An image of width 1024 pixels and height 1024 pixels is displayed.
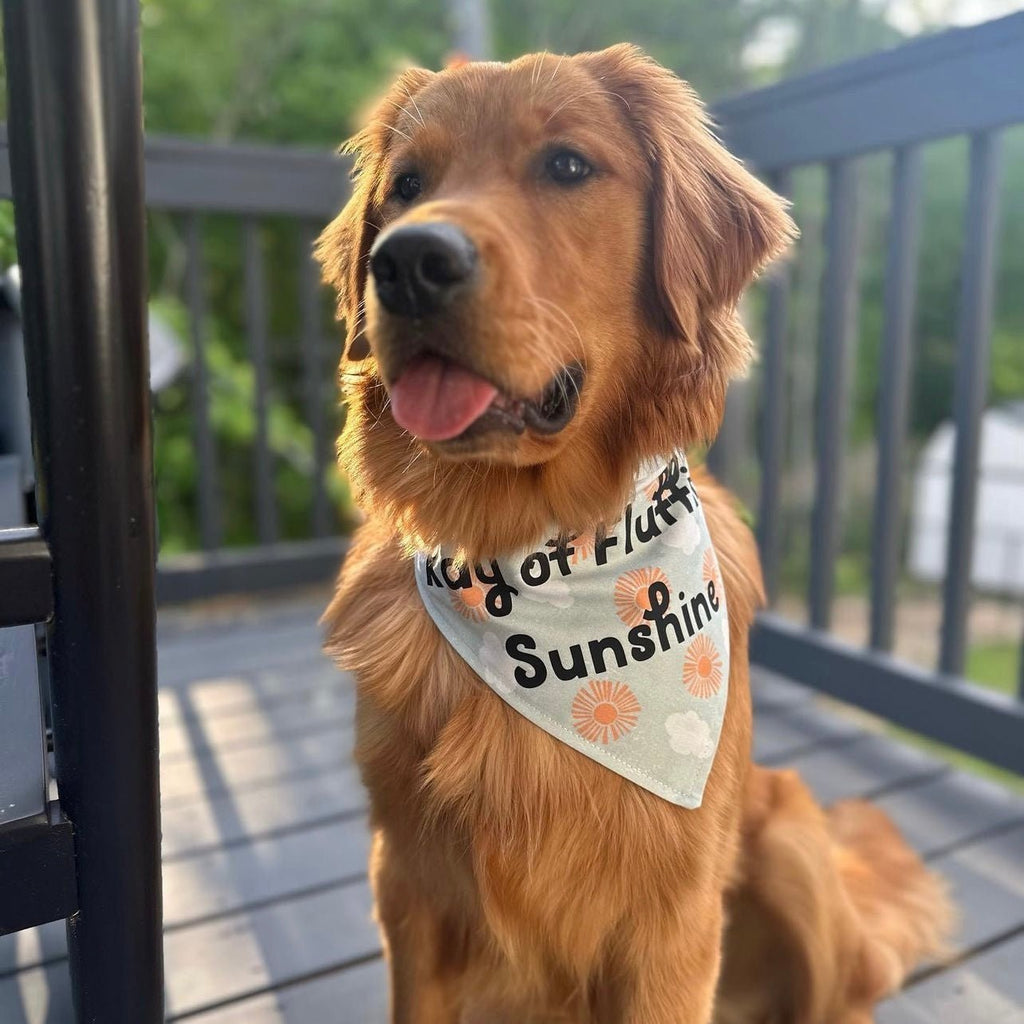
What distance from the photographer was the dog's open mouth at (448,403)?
1129 mm

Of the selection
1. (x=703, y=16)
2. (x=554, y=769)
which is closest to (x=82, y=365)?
(x=554, y=769)

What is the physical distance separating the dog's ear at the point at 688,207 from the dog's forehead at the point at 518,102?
5cm

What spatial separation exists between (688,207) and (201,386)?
8.58 feet

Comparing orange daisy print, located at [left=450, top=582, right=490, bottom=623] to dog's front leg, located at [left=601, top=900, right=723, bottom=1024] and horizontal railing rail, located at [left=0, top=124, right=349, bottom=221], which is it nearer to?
dog's front leg, located at [left=601, top=900, right=723, bottom=1024]

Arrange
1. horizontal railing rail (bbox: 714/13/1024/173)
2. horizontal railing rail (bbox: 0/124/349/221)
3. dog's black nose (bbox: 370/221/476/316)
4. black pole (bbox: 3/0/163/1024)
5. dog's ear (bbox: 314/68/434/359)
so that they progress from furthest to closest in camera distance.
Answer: horizontal railing rail (bbox: 0/124/349/221) → horizontal railing rail (bbox: 714/13/1024/173) → dog's ear (bbox: 314/68/434/359) → dog's black nose (bbox: 370/221/476/316) → black pole (bbox: 3/0/163/1024)

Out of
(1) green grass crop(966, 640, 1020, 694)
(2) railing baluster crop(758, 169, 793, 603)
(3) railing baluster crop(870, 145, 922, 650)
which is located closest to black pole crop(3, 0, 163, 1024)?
(3) railing baluster crop(870, 145, 922, 650)

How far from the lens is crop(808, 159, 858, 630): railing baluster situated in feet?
8.59

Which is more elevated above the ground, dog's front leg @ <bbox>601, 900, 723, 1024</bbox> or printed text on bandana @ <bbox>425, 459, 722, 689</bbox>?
printed text on bandana @ <bbox>425, 459, 722, 689</bbox>

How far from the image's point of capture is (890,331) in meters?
2.48

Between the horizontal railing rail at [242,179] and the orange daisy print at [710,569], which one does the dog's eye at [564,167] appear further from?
the horizontal railing rail at [242,179]

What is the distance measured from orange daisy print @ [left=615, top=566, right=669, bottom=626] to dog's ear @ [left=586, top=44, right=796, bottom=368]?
1.00 ft

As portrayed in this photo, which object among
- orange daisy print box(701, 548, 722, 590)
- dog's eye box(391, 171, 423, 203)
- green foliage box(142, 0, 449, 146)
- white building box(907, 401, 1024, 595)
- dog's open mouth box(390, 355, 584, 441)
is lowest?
white building box(907, 401, 1024, 595)

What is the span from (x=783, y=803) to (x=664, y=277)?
873mm

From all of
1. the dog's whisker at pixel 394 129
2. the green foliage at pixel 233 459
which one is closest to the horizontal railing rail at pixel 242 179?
the dog's whisker at pixel 394 129
